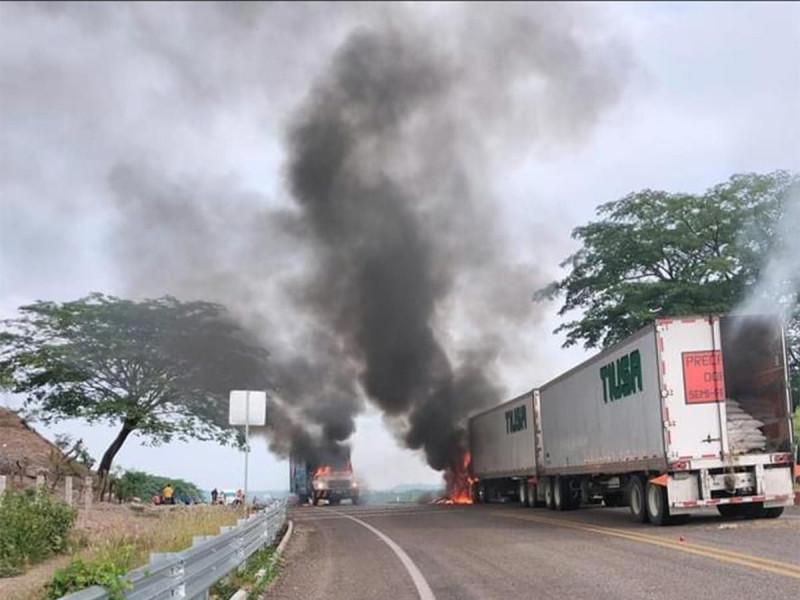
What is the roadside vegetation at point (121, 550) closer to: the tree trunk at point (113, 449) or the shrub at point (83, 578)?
the shrub at point (83, 578)

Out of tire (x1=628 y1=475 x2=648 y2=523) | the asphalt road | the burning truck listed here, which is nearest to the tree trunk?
the burning truck

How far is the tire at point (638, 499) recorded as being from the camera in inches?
588

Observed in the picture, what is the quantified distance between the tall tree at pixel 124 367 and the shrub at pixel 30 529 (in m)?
13.7

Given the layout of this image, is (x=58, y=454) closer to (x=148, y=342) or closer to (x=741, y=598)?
(x=148, y=342)

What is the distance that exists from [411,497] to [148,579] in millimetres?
38667

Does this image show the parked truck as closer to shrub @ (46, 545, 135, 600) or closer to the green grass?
the green grass

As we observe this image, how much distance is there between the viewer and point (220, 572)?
7.46 m

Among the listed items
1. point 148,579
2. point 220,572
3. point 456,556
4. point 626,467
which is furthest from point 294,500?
point 148,579

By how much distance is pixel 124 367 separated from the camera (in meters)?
28.4

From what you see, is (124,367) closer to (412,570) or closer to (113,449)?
(113,449)

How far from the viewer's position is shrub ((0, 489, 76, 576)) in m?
11.0

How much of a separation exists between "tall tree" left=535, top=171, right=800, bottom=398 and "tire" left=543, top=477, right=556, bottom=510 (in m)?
7.72

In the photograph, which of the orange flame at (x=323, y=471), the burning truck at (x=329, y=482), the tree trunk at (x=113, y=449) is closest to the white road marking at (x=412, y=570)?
the tree trunk at (x=113, y=449)

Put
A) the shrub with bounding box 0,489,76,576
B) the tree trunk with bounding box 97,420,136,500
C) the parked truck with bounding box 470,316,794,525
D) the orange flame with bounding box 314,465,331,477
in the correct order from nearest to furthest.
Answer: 1. the shrub with bounding box 0,489,76,576
2. the parked truck with bounding box 470,316,794,525
3. the tree trunk with bounding box 97,420,136,500
4. the orange flame with bounding box 314,465,331,477
